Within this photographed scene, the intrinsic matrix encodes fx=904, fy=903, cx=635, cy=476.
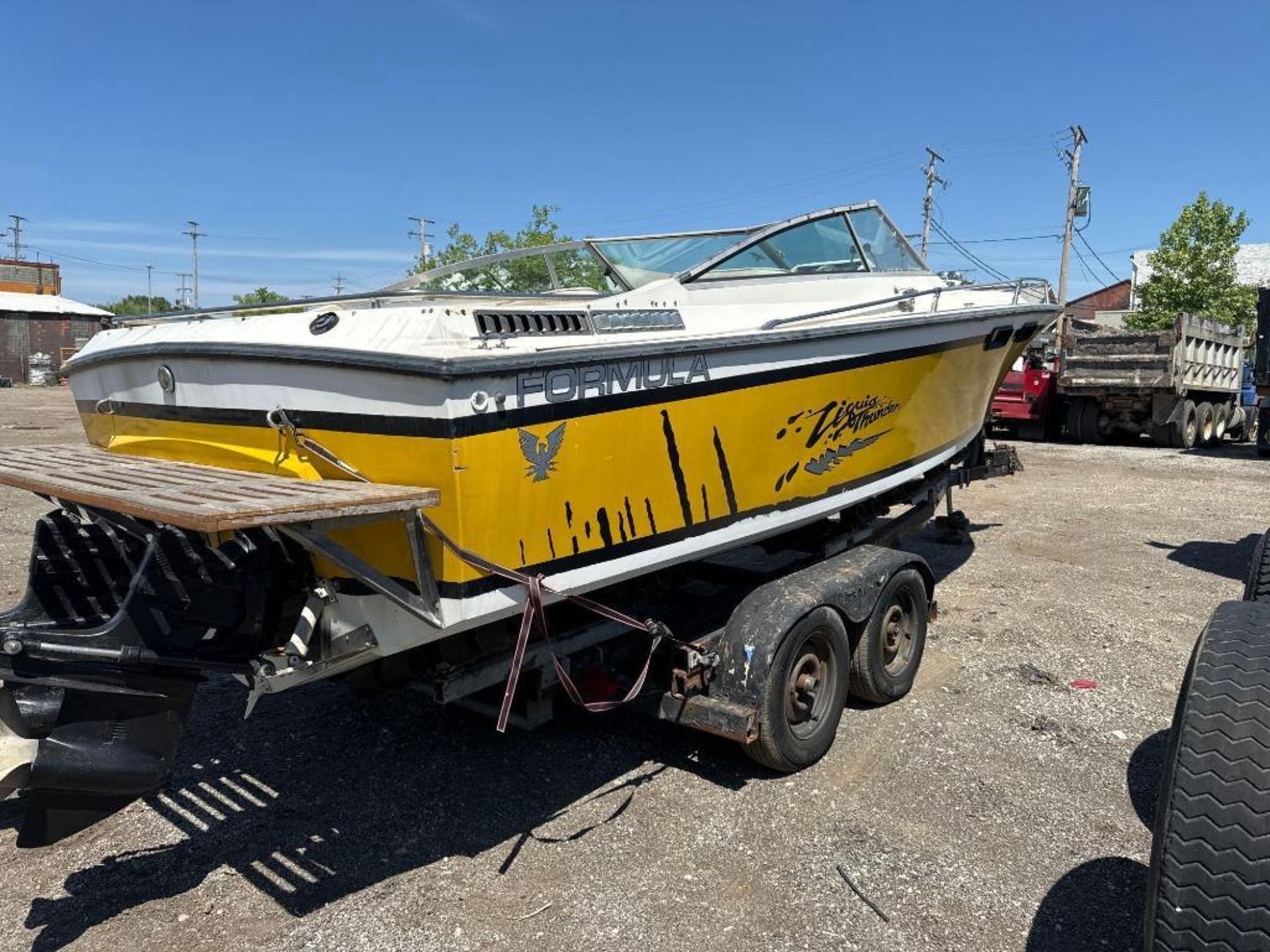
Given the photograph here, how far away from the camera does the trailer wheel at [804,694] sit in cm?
361

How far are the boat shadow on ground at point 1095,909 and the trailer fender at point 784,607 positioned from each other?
1.20 m

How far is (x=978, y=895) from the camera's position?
9.68 ft

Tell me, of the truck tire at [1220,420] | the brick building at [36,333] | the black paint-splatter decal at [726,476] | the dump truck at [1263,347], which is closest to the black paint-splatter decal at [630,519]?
the black paint-splatter decal at [726,476]

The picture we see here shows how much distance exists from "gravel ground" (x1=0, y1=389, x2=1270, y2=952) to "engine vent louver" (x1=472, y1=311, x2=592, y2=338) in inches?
72.5

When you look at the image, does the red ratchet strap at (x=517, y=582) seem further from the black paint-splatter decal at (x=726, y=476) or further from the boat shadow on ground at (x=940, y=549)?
the boat shadow on ground at (x=940, y=549)

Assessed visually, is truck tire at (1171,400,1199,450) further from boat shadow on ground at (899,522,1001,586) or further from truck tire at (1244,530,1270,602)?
truck tire at (1244,530,1270,602)

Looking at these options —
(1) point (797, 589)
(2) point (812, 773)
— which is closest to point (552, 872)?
(2) point (812, 773)

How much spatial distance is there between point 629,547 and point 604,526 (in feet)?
0.56

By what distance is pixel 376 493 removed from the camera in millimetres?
2539

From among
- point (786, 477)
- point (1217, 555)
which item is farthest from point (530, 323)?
point (1217, 555)

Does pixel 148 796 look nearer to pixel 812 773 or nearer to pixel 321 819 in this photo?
pixel 321 819

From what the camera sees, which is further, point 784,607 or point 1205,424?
point 1205,424

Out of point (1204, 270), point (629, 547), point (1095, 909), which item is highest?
point (1204, 270)

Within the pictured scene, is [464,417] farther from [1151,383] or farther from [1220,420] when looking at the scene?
[1220,420]
